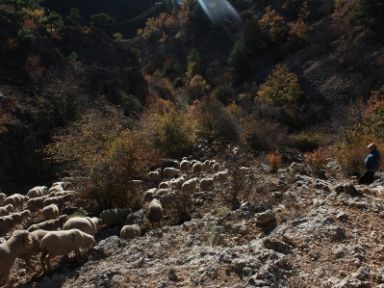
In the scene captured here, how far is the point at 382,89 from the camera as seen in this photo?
162 feet

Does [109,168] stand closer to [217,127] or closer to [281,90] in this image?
[217,127]

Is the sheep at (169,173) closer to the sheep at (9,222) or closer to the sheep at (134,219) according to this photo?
the sheep at (134,219)

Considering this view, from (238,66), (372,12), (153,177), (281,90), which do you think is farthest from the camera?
(238,66)

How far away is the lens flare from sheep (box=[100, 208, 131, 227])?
7898 cm

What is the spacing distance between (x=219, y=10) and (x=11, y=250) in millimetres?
88495

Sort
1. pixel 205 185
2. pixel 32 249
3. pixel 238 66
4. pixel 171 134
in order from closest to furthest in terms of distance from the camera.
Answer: pixel 32 249 < pixel 205 185 < pixel 171 134 < pixel 238 66

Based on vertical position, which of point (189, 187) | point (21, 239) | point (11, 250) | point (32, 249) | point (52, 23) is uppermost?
point (52, 23)

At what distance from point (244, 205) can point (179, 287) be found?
18.3ft

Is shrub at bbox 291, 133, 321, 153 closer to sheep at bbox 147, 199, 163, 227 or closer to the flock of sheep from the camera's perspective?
the flock of sheep

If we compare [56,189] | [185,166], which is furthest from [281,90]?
[56,189]

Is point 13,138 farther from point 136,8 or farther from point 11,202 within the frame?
point 136,8

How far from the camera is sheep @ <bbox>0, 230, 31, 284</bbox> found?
9969mm

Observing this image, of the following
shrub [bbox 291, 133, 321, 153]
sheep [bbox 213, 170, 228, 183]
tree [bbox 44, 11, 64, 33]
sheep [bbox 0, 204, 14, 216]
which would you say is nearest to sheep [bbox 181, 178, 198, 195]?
sheep [bbox 213, 170, 228, 183]

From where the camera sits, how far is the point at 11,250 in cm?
1017
